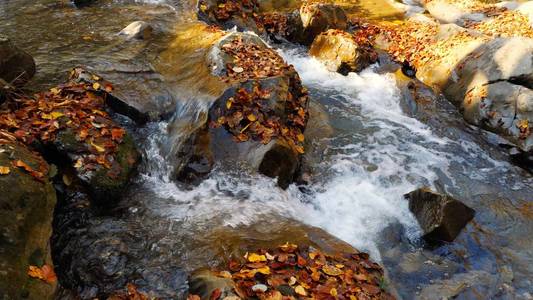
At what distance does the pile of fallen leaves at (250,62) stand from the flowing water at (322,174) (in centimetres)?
51

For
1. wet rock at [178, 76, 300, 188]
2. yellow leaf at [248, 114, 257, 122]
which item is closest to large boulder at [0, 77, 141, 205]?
wet rock at [178, 76, 300, 188]

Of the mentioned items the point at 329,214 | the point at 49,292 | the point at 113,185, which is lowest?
the point at 329,214

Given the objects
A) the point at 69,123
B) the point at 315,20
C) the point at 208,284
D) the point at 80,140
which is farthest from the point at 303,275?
the point at 315,20

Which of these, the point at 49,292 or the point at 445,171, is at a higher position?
the point at 49,292

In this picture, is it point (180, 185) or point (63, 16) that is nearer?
point (180, 185)

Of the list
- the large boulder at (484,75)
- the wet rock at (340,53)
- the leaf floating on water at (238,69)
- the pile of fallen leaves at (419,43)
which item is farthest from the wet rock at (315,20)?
the leaf floating on water at (238,69)

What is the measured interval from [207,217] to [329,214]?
1.96 m

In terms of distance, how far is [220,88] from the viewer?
694cm

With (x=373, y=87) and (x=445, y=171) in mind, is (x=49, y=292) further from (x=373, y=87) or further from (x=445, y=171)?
(x=373, y=87)

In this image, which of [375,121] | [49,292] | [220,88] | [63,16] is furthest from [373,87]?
[49,292]

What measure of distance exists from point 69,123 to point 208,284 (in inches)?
127

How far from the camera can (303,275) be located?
180 inches

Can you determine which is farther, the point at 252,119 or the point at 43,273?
the point at 252,119

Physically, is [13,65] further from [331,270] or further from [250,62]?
[331,270]
